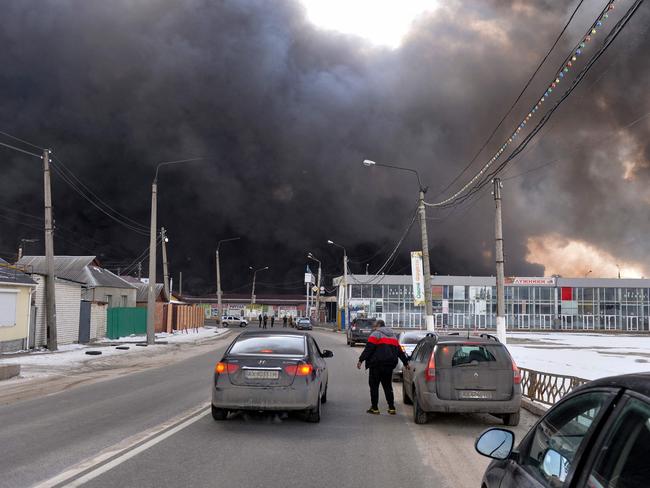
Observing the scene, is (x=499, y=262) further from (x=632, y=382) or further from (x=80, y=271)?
(x=80, y=271)

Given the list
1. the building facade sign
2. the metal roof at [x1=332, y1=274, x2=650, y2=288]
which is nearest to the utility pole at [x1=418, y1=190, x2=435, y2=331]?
the metal roof at [x1=332, y1=274, x2=650, y2=288]

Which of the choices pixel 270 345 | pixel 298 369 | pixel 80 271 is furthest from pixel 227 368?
pixel 80 271

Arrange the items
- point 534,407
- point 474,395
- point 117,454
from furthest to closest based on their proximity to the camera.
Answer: point 534,407, point 474,395, point 117,454

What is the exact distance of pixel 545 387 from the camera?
13.0 meters

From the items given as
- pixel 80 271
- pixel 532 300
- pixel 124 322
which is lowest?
pixel 124 322

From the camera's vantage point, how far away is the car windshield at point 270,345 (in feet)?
33.6

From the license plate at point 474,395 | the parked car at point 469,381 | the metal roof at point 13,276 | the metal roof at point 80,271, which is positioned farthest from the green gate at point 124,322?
the license plate at point 474,395

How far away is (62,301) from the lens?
110 feet

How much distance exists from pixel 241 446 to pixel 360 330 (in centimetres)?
3117

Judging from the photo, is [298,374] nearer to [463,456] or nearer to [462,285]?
[463,456]

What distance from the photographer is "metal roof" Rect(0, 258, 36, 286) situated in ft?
87.7

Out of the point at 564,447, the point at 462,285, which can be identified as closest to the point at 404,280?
the point at 462,285

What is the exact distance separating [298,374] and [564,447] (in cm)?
711

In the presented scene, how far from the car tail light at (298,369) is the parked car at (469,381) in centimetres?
193
